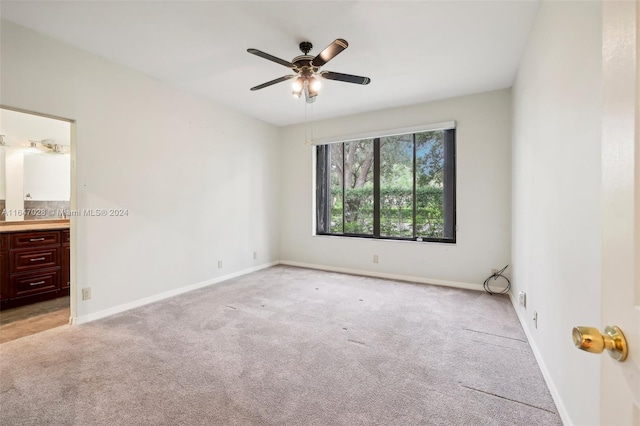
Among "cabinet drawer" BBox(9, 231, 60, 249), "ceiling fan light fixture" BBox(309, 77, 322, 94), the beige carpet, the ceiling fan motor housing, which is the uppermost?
the ceiling fan motor housing

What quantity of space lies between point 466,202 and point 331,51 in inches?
113

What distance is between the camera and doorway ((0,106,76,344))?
2.99 m

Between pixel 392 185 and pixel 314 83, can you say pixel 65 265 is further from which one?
pixel 392 185

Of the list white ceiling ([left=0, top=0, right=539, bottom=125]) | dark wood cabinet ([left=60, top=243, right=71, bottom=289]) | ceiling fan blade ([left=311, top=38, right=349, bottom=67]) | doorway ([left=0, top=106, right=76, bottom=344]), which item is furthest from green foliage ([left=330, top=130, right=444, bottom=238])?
dark wood cabinet ([left=60, top=243, right=71, bottom=289])

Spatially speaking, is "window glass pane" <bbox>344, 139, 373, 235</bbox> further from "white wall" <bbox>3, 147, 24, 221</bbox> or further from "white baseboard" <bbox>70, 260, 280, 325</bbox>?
"white wall" <bbox>3, 147, 24, 221</bbox>

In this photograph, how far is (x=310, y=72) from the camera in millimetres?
2715

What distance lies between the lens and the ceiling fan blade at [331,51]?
212 cm

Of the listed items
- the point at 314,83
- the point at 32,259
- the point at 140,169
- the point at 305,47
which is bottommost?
the point at 32,259

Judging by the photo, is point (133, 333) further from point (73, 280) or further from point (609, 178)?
point (609, 178)

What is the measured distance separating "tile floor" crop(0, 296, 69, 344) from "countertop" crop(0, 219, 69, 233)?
2.95ft

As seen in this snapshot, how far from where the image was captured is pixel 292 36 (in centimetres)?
267

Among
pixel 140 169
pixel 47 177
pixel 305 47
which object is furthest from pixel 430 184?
pixel 47 177

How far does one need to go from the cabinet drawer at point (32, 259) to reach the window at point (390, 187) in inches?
148

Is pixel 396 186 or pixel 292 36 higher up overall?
pixel 292 36
